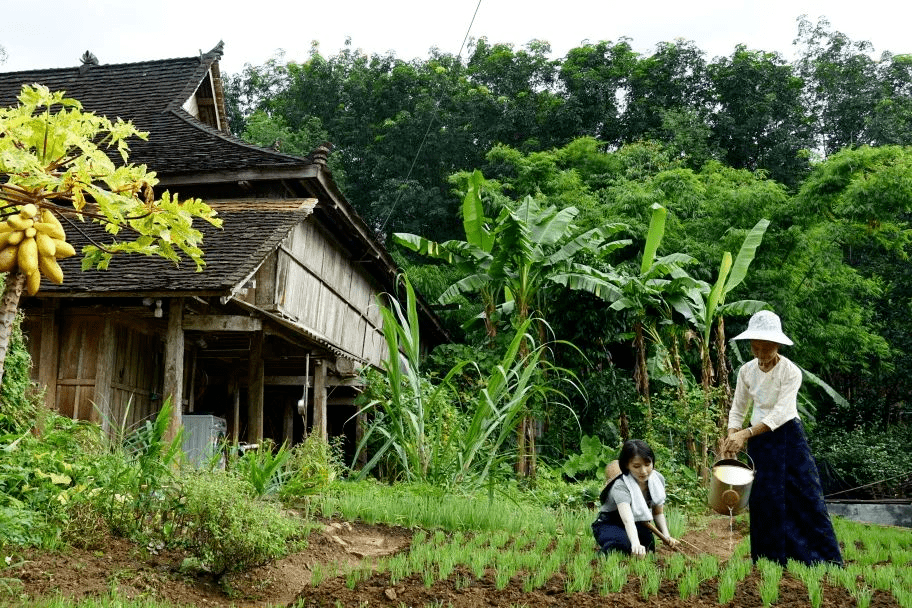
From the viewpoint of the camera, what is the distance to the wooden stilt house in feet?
33.1

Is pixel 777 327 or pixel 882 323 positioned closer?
pixel 777 327

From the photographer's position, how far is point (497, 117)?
28.4 m

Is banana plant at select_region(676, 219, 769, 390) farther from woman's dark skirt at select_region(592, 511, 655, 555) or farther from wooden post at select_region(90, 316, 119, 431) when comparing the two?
wooden post at select_region(90, 316, 119, 431)

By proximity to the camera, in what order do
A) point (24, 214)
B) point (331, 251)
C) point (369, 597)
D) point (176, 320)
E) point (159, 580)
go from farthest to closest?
point (331, 251) < point (176, 320) < point (159, 580) < point (369, 597) < point (24, 214)

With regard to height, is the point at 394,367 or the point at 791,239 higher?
the point at 791,239

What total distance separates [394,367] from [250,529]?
3.28 meters

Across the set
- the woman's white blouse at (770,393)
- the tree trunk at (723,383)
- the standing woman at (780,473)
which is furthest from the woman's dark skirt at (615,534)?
the tree trunk at (723,383)

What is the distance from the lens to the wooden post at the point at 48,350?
10430 mm

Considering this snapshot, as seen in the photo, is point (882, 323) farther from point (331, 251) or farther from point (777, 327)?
point (777, 327)

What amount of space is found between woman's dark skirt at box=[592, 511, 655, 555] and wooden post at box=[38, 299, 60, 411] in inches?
283

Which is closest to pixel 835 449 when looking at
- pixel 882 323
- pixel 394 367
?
pixel 882 323

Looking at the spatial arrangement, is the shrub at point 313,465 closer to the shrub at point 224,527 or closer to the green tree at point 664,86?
the shrub at point 224,527

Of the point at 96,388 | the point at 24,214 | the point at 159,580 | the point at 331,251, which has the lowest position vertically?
the point at 159,580

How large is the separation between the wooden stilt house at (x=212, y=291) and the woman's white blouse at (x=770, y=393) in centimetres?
502
